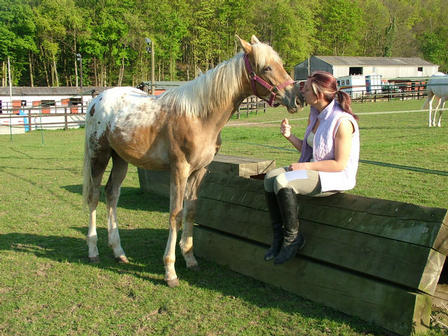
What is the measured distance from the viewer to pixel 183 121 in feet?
13.2

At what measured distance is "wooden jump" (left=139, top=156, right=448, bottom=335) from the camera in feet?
9.02

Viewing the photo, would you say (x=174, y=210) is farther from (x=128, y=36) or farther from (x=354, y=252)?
(x=128, y=36)

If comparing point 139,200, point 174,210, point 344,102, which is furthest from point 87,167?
point 344,102

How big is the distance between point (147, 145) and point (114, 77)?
62173 millimetres

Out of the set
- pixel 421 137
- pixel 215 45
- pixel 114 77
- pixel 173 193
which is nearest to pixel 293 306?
pixel 173 193

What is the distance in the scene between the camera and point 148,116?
168 inches

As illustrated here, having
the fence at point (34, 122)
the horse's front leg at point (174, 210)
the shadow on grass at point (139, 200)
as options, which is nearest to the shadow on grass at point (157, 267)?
the horse's front leg at point (174, 210)

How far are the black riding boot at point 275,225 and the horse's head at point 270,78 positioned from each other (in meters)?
0.85

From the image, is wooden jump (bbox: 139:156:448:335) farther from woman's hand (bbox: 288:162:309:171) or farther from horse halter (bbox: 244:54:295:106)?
horse halter (bbox: 244:54:295:106)

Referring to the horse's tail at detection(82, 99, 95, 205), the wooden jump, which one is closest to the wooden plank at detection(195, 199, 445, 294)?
the wooden jump

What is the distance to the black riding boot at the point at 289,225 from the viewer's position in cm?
327

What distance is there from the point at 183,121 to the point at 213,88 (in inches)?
17.8

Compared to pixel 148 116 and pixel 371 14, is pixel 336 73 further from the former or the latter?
pixel 148 116

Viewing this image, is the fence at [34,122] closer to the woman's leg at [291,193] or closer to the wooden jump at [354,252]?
the wooden jump at [354,252]
